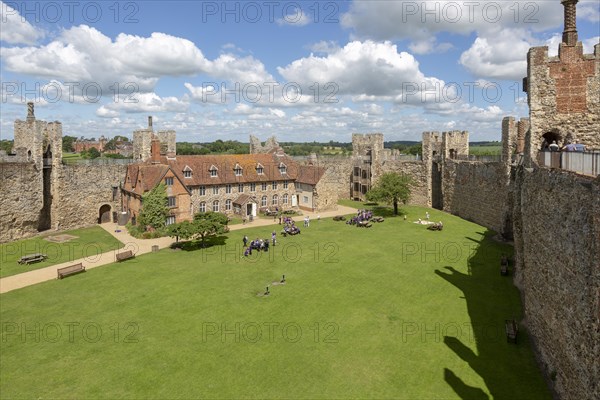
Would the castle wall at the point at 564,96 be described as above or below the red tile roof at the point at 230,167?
above

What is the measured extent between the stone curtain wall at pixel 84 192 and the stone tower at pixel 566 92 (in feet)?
135

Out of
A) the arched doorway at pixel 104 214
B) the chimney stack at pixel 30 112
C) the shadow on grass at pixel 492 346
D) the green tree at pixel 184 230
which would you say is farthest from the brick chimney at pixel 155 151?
Answer: the shadow on grass at pixel 492 346

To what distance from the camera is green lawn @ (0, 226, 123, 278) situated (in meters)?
29.3

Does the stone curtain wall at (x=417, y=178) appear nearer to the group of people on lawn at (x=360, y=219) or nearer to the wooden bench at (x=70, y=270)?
the group of people on lawn at (x=360, y=219)

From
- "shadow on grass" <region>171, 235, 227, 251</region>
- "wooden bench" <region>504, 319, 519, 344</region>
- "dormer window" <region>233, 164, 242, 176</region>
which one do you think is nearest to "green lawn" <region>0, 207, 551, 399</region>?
"wooden bench" <region>504, 319, 519, 344</region>

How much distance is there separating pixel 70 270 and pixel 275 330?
55.0 ft

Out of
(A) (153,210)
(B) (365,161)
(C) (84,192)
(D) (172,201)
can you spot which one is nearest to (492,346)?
(A) (153,210)

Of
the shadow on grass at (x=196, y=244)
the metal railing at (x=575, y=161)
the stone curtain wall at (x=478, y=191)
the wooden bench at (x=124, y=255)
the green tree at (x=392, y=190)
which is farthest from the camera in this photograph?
the green tree at (x=392, y=190)

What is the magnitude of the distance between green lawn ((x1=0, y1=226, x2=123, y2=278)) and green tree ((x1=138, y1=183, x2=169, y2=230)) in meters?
3.25

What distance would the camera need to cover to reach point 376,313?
66.4ft

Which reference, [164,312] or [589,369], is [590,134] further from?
[164,312]

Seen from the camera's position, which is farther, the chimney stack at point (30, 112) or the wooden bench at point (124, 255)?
the chimney stack at point (30, 112)

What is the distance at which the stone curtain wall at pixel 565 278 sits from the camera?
10.5 metres

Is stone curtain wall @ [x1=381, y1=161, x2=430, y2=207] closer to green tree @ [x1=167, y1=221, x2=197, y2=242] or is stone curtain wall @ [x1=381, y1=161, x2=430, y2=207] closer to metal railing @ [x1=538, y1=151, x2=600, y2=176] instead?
green tree @ [x1=167, y1=221, x2=197, y2=242]
